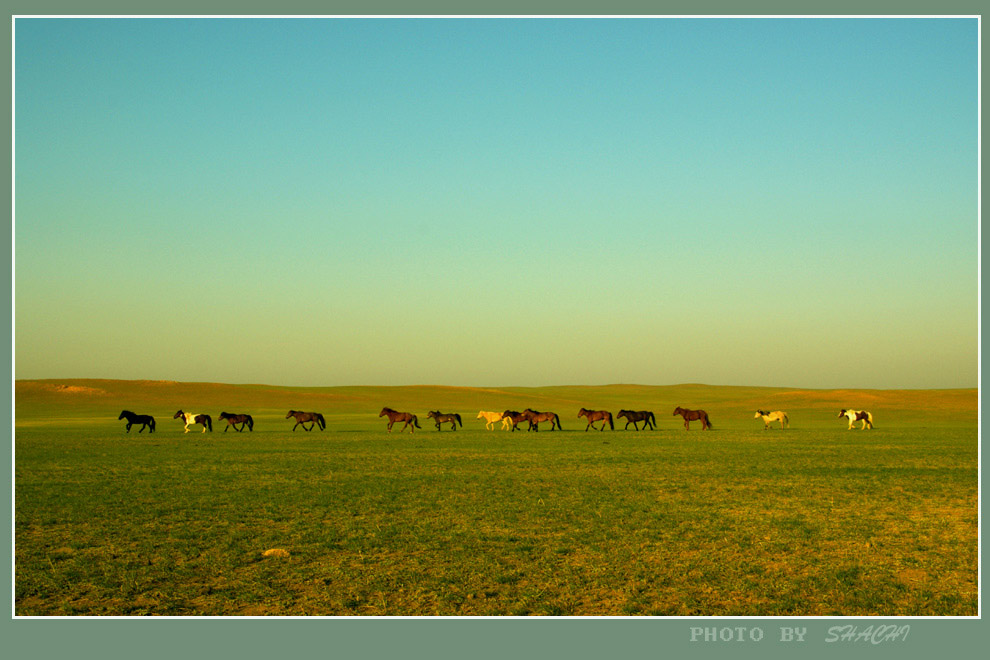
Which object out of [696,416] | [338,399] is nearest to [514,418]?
[696,416]

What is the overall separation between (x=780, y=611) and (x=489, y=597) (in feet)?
9.83

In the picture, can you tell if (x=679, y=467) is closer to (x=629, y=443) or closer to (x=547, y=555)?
(x=629, y=443)

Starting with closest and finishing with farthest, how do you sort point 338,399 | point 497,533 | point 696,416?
point 497,533 < point 696,416 < point 338,399

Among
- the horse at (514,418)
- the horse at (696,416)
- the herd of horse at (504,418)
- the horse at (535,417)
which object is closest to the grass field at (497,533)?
the herd of horse at (504,418)

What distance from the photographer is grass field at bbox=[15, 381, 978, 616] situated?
856 cm

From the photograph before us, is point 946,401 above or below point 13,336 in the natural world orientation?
below

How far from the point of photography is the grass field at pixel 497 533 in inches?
337

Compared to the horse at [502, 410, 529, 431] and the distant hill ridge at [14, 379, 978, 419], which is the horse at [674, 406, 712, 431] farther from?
the distant hill ridge at [14, 379, 978, 419]

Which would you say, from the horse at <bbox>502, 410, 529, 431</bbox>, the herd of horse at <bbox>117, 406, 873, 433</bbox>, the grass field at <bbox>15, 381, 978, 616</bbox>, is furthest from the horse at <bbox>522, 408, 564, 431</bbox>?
the grass field at <bbox>15, 381, 978, 616</bbox>

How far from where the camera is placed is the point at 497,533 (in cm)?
1210

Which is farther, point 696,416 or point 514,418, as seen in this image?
point 696,416

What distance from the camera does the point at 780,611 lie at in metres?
8.16

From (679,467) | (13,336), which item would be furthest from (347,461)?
(13,336)

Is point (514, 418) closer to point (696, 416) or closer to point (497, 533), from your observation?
point (696, 416)
